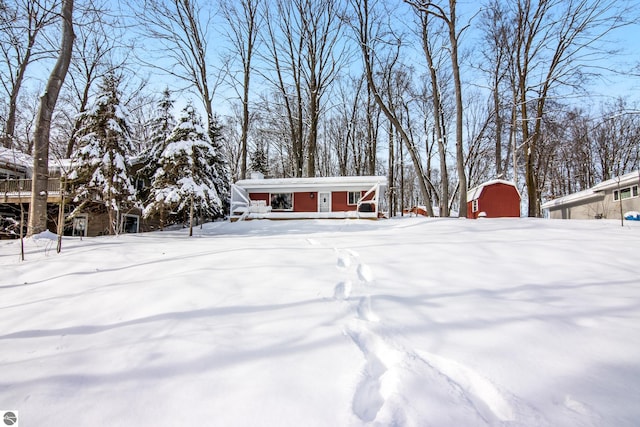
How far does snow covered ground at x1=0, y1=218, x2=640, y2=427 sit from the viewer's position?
1650 millimetres

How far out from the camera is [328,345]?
87.5 inches

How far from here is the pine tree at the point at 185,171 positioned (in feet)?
37.5

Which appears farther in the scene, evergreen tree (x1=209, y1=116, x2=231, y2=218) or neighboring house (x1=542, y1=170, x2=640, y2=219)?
evergreen tree (x1=209, y1=116, x2=231, y2=218)

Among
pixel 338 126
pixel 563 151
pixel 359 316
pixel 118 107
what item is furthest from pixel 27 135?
pixel 563 151

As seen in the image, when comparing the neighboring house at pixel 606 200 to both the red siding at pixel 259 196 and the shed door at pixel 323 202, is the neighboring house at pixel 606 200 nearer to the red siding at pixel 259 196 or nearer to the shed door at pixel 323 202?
the shed door at pixel 323 202

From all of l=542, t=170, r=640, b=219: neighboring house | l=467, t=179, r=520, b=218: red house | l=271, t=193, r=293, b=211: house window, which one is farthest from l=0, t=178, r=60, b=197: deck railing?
l=542, t=170, r=640, b=219: neighboring house

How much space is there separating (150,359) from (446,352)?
2078 mm

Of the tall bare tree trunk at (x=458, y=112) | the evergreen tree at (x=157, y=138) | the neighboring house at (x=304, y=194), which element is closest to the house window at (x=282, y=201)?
the neighboring house at (x=304, y=194)

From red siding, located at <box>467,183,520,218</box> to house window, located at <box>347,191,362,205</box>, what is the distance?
6.56 m

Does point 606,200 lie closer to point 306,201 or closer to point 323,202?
point 323,202

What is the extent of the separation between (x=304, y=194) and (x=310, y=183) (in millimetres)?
881

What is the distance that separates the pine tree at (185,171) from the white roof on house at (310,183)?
14.7 feet

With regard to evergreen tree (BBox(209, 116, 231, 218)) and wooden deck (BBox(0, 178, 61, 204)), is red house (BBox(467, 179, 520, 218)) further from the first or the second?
wooden deck (BBox(0, 178, 61, 204))

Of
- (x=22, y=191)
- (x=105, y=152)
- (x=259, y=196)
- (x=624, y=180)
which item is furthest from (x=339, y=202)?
(x=22, y=191)
